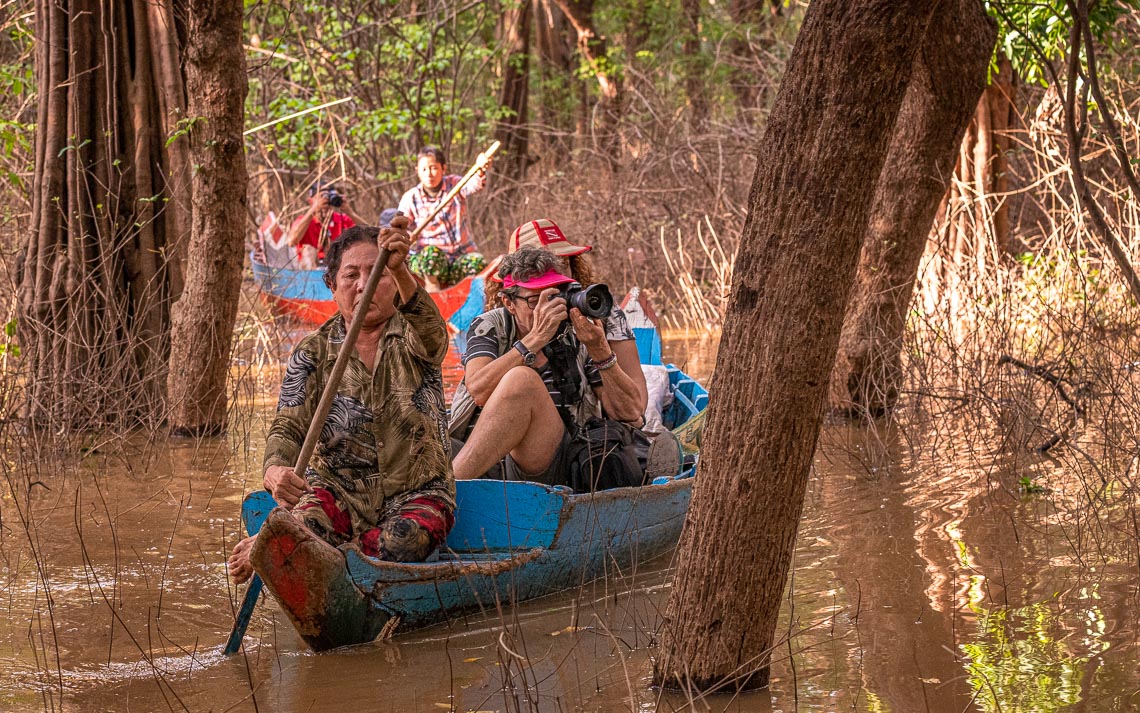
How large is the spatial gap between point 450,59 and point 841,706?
1443cm

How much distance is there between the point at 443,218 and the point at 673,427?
18.3 ft

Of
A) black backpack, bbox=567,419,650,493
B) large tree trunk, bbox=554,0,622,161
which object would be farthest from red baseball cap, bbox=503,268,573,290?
large tree trunk, bbox=554,0,622,161

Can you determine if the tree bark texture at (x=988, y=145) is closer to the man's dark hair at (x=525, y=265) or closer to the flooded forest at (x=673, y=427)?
the flooded forest at (x=673, y=427)

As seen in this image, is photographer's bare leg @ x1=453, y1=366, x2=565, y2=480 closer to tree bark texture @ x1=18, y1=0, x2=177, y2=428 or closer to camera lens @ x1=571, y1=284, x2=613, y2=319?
camera lens @ x1=571, y1=284, x2=613, y2=319

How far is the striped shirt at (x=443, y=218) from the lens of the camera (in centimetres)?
1170

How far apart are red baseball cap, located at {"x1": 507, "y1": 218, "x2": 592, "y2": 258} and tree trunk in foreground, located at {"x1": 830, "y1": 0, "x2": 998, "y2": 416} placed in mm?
2253

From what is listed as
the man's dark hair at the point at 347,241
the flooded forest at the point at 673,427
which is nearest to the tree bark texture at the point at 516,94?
the flooded forest at the point at 673,427

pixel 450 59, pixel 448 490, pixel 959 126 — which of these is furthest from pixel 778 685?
pixel 450 59

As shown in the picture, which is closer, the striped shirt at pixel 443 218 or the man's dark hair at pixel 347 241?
the man's dark hair at pixel 347 241

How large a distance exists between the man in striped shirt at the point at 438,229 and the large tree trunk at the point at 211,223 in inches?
147

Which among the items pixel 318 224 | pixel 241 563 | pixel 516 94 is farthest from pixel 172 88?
pixel 516 94

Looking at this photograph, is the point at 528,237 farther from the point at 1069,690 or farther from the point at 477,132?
the point at 477,132

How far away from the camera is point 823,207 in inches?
131

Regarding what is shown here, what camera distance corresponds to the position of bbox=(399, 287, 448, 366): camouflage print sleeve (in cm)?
448
